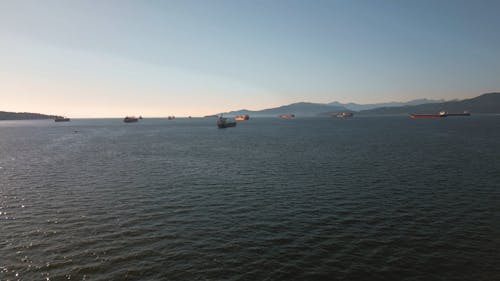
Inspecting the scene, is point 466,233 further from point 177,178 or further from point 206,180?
point 177,178

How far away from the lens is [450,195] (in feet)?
133

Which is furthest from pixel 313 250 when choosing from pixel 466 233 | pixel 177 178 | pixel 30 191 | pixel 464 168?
pixel 464 168

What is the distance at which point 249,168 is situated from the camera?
6200cm

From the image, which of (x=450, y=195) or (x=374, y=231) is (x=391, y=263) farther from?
(x=450, y=195)

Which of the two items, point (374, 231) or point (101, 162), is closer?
point (374, 231)

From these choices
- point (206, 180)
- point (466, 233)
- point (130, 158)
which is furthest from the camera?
point (130, 158)

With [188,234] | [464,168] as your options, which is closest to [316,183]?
[188,234]

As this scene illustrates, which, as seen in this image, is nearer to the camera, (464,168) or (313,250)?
(313,250)

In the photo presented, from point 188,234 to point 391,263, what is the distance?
18.2 metres

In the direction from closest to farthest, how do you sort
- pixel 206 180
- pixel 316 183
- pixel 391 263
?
1. pixel 391 263
2. pixel 316 183
3. pixel 206 180

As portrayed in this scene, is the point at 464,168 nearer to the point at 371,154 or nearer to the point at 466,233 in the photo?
the point at 371,154

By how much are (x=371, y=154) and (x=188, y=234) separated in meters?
63.2

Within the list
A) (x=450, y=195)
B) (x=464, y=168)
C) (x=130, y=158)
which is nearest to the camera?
(x=450, y=195)

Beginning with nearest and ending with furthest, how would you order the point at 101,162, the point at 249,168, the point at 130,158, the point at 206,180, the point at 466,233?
the point at 466,233, the point at 206,180, the point at 249,168, the point at 101,162, the point at 130,158
